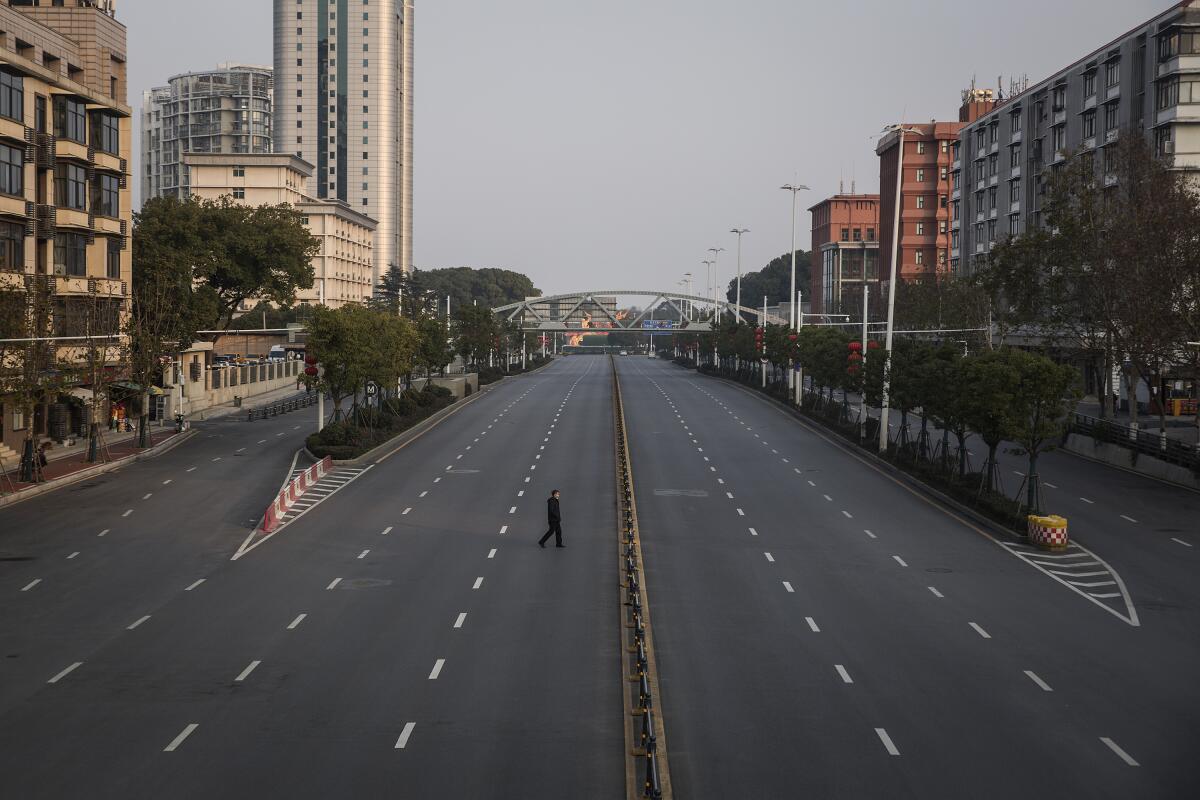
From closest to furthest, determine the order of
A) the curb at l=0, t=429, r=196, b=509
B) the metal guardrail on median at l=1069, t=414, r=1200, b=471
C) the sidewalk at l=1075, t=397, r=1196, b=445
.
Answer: the curb at l=0, t=429, r=196, b=509 → the metal guardrail on median at l=1069, t=414, r=1200, b=471 → the sidewalk at l=1075, t=397, r=1196, b=445

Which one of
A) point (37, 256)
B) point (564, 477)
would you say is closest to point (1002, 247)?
point (564, 477)

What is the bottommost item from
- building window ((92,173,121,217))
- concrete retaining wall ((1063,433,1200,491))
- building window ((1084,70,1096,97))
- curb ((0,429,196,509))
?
curb ((0,429,196,509))

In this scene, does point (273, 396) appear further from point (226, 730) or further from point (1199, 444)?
point (226, 730)

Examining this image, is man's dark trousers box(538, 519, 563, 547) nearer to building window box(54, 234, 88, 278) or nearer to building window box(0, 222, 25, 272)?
building window box(0, 222, 25, 272)

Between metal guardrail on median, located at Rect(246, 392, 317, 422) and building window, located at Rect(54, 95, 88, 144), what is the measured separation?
22.4m

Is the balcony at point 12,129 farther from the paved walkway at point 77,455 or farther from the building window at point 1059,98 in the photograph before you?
the building window at point 1059,98

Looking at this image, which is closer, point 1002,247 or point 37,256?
point 37,256

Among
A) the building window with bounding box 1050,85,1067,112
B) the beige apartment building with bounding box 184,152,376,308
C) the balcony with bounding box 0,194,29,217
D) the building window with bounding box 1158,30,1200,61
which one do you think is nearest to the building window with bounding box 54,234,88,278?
the balcony with bounding box 0,194,29,217

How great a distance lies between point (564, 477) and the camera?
5194cm

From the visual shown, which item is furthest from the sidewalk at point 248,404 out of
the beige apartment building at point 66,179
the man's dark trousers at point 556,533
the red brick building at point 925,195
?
the red brick building at point 925,195

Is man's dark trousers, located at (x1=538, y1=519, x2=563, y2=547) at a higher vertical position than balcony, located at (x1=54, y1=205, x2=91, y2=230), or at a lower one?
lower

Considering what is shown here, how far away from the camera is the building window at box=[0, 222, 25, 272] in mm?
58281

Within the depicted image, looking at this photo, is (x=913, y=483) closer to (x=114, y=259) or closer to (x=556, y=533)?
(x=556, y=533)

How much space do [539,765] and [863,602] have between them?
1318 cm
